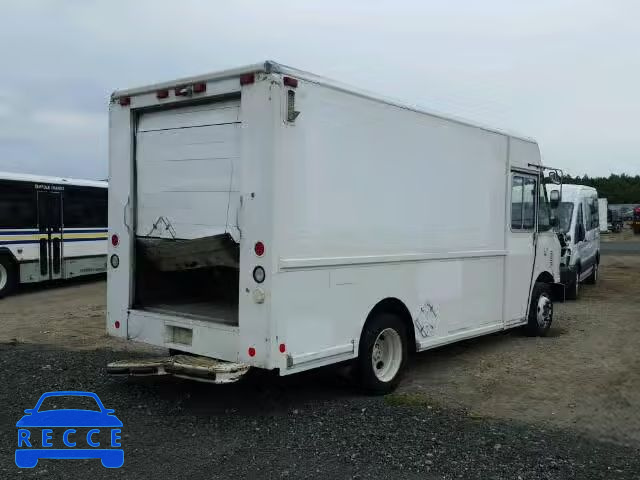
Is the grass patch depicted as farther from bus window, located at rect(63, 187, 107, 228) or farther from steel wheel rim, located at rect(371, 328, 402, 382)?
bus window, located at rect(63, 187, 107, 228)

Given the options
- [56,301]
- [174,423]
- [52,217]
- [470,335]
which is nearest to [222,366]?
[174,423]

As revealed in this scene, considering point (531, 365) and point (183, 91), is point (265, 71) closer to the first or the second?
point (183, 91)

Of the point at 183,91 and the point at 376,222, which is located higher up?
the point at 183,91

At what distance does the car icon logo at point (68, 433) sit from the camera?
4715 mm

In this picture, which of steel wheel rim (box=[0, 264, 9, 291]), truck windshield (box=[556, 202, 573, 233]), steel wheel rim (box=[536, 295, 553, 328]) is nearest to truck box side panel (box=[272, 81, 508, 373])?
steel wheel rim (box=[536, 295, 553, 328])

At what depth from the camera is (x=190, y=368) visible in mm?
5293

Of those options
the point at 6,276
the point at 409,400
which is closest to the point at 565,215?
the point at 409,400

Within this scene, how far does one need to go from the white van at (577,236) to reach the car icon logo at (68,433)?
988 centimetres

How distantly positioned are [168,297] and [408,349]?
2637 mm

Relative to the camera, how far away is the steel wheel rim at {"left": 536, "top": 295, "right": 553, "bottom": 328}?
30.4ft

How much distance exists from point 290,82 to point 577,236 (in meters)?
10.9

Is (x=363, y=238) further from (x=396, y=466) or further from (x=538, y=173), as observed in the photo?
(x=538, y=173)

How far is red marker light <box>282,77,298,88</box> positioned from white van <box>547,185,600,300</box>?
881 cm

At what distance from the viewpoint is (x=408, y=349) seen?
6746 millimetres
